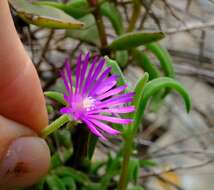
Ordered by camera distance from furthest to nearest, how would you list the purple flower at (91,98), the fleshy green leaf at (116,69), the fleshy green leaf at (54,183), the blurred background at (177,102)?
1. the blurred background at (177,102)
2. the fleshy green leaf at (54,183)
3. the fleshy green leaf at (116,69)
4. the purple flower at (91,98)

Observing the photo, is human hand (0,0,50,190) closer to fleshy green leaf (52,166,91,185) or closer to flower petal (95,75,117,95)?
flower petal (95,75,117,95)

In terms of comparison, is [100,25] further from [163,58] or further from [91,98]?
[91,98]

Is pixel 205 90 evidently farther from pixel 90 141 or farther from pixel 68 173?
pixel 90 141

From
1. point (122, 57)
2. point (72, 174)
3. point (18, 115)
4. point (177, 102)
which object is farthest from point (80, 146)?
point (177, 102)

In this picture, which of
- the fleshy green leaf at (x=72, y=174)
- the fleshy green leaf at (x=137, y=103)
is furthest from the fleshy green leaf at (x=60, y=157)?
the fleshy green leaf at (x=137, y=103)

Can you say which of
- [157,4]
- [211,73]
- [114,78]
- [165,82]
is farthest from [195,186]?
[114,78]

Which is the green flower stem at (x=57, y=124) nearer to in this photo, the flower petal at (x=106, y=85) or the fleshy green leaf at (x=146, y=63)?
the flower petal at (x=106, y=85)
